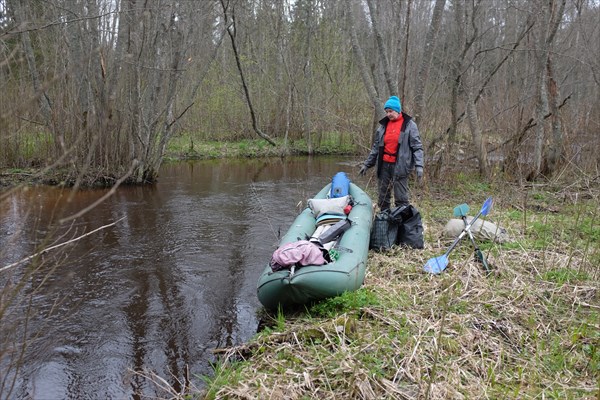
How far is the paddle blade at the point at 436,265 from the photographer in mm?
4471

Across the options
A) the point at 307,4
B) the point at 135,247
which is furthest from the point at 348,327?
the point at 307,4

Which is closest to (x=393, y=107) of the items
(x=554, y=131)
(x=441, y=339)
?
(x=441, y=339)

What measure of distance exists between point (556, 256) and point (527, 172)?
4.43 metres

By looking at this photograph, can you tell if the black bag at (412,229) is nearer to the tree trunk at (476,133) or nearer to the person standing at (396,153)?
the person standing at (396,153)

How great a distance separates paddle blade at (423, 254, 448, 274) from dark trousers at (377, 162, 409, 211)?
5.18 feet

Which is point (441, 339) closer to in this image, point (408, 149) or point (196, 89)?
point (408, 149)

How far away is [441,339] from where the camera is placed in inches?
128

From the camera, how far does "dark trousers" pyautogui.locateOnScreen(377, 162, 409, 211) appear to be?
607cm

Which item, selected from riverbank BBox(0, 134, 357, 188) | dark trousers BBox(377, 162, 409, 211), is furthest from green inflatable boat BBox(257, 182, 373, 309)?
riverbank BBox(0, 134, 357, 188)

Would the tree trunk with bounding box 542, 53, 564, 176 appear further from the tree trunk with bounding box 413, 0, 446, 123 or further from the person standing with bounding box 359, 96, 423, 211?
the person standing with bounding box 359, 96, 423, 211

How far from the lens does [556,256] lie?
15.5 ft

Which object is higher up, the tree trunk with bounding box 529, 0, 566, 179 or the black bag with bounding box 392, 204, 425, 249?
the tree trunk with bounding box 529, 0, 566, 179

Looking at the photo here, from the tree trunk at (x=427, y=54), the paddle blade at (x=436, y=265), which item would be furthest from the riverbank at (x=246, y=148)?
the paddle blade at (x=436, y=265)

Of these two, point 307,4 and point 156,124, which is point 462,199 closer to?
point 156,124
